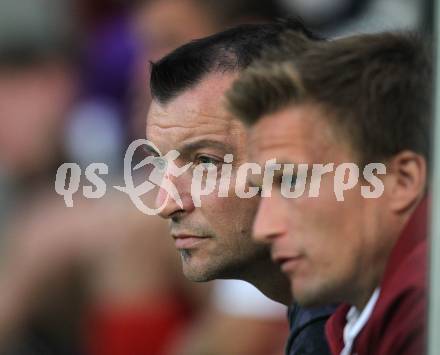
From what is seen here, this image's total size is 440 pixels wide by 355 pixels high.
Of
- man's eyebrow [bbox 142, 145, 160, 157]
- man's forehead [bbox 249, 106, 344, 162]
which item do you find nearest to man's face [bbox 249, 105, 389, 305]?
man's forehead [bbox 249, 106, 344, 162]

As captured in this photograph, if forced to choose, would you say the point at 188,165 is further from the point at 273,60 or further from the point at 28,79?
the point at 28,79

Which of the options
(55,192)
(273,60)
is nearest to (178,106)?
(273,60)

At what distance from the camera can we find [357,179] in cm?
116

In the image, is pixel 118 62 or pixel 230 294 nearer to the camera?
pixel 118 62

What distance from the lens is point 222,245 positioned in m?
1.41

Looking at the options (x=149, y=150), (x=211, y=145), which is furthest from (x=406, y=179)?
(x=149, y=150)

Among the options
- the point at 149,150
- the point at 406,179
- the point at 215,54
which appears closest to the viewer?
the point at 406,179

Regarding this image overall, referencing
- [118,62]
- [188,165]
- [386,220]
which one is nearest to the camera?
[386,220]

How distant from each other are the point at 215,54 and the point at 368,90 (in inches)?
11.6

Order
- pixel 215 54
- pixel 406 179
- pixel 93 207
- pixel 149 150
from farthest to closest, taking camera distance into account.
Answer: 1. pixel 93 207
2. pixel 149 150
3. pixel 215 54
4. pixel 406 179

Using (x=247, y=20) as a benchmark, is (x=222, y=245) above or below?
below

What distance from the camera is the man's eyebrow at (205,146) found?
1376 millimetres

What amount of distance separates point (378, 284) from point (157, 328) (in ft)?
1.97

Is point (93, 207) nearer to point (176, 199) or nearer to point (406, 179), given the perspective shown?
point (176, 199)
